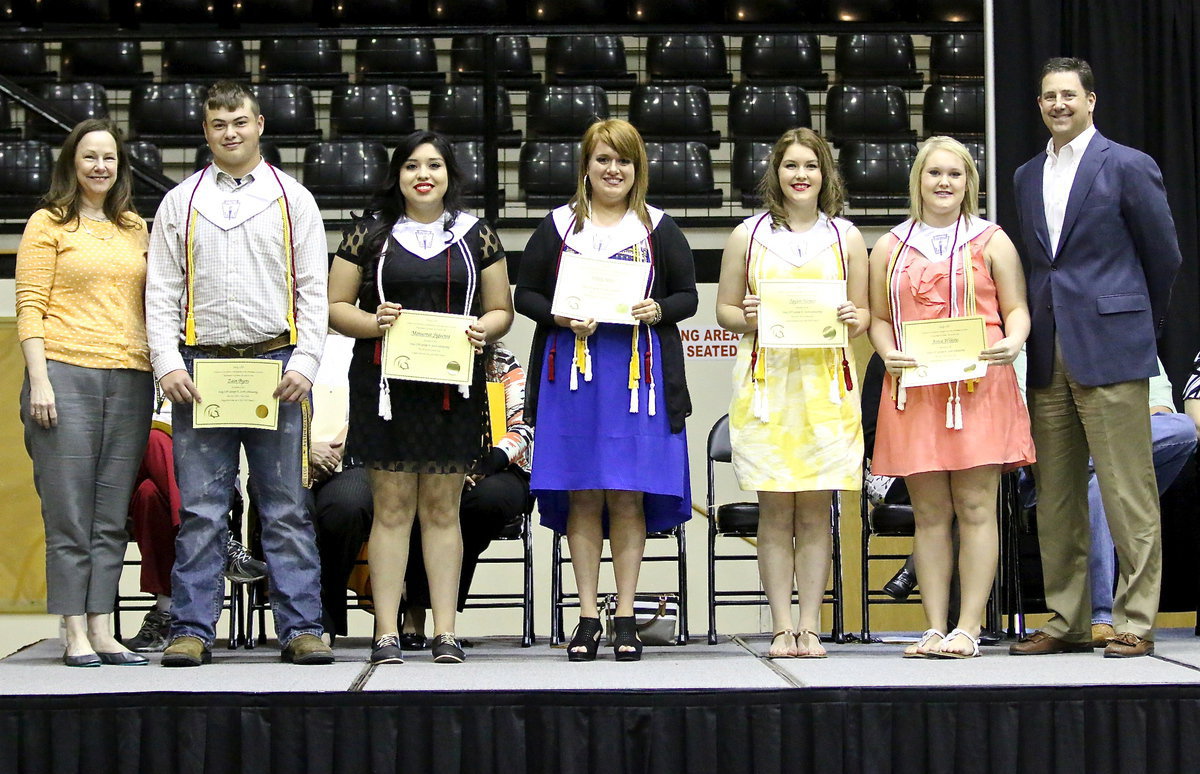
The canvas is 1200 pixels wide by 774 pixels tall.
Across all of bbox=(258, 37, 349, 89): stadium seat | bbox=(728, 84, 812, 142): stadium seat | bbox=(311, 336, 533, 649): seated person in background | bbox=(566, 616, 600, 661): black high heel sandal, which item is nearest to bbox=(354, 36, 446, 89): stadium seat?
bbox=(258, 37, 349, 89): stadium seat

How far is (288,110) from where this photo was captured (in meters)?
8.20

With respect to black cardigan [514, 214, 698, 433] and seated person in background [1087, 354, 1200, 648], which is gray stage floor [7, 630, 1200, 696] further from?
black cardigan [514, 214, 698, 433]

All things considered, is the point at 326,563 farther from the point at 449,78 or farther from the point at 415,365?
the point at 449,78

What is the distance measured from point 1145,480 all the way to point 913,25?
451 cm

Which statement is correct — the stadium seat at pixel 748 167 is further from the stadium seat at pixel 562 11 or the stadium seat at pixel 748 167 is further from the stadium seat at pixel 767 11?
the stadium seat at pixel 562 11

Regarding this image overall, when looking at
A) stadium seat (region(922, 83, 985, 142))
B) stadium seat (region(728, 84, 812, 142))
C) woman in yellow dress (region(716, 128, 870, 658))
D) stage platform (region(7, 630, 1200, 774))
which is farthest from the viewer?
stadium seat (region(728, 84, 812, 142))

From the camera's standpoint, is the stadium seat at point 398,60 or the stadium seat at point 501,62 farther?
the stadium seat at point 398,60

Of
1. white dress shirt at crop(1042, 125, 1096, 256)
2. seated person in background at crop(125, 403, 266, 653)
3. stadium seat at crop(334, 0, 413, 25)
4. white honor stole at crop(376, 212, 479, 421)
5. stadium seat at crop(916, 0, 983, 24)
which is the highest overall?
stadium seat at crop(334, 0, 413, 25)

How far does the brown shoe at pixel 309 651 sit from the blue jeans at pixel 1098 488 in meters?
2.58

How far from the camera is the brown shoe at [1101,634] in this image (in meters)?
4.50

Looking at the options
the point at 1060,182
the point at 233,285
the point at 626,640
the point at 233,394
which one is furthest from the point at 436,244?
the point at 1060,182

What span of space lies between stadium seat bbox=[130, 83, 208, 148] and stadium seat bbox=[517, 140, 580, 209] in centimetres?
195

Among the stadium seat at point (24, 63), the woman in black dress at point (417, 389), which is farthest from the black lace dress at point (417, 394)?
the stadium seat at point (24, 63)

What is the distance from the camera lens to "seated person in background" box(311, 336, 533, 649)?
4.79m
